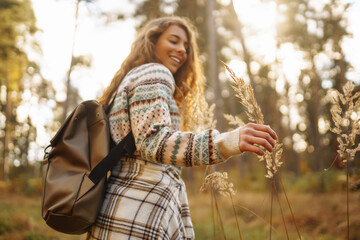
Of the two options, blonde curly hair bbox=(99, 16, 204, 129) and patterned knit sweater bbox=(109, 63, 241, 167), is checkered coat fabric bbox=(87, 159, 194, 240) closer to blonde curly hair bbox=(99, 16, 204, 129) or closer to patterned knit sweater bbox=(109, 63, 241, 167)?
patterned knit sweater bbox=(109, 63, 241, 167)

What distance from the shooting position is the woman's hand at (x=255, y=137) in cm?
90

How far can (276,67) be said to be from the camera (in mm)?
16094

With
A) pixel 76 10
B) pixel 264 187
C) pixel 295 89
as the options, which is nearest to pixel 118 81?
pixel 76 10

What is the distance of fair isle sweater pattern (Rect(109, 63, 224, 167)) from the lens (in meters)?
1.02

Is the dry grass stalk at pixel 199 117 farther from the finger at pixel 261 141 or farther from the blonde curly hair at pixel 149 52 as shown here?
the finger at pixel 261 141

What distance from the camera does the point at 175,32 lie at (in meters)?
1.78

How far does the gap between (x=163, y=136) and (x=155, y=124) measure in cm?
6

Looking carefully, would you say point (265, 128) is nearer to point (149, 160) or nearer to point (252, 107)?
point (252, 107)

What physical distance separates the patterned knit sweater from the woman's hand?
→ 26mm

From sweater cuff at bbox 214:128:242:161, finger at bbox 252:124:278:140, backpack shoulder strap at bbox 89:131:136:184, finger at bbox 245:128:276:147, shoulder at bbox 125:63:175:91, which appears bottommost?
backpack shoulder strap at bbox 89:131:136:184

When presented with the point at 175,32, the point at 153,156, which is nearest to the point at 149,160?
the point at 153,156

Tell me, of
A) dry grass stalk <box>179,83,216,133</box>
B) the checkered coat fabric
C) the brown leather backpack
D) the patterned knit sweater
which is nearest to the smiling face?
dry grass stalk <box>179,83,216,133</box>

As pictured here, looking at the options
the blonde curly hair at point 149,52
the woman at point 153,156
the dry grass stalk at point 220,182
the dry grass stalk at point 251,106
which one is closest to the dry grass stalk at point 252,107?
the dry grass stalk at point 251,106

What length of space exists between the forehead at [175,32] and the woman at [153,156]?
1.66 ft
